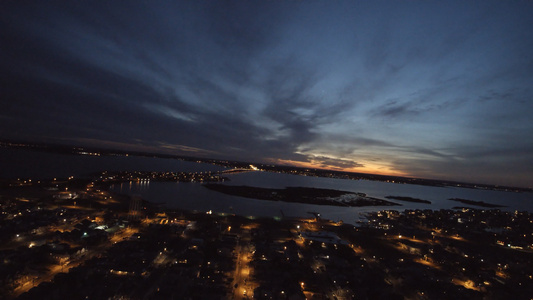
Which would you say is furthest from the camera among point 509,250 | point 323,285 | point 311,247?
point 509,250

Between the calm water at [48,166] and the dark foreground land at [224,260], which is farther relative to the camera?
the calm water at [48,166]

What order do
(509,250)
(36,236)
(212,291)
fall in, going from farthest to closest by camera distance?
(509,250) < (36,236) < (212,291)

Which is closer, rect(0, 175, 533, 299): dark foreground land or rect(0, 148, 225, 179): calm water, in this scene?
rect(0, 175, 533, 299): dark foreground land

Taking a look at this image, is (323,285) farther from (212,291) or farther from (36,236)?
(36,236)

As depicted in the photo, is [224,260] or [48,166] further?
[48,166]

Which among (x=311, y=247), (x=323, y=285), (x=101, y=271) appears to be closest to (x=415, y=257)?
(x=311, y=247)

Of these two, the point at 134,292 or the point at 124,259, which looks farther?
the point at 124,259

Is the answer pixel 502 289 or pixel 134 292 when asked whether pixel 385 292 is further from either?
pixel 134 292
